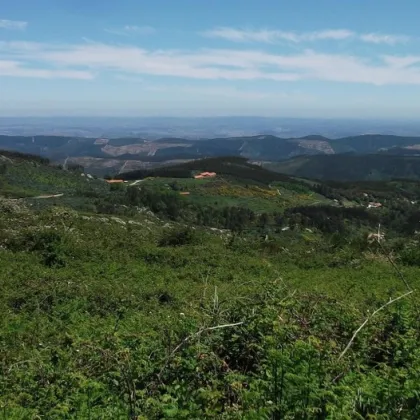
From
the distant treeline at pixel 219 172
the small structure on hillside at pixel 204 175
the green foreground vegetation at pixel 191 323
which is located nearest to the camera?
the green foreground vegetation at pixel 191 323

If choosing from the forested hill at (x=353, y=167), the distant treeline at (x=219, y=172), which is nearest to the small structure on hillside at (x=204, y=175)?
the distant treeline at (x=219, y=172)

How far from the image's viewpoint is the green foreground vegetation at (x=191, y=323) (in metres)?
4.52

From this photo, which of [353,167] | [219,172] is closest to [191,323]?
[219,172]

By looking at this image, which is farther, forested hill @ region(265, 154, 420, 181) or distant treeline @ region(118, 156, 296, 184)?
forested hill @ region(265, 154, 420, 181)

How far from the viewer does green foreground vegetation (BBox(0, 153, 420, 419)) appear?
14.8 ft

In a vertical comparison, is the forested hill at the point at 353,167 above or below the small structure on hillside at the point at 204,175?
below

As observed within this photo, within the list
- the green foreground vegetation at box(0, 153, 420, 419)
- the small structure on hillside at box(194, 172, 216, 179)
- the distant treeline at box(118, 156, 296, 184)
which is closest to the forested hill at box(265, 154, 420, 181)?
the distant treeline at box(118, 156, 296, 184)

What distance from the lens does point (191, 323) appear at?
6.93 meters

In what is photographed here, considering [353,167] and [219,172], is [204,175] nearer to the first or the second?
[219,172]

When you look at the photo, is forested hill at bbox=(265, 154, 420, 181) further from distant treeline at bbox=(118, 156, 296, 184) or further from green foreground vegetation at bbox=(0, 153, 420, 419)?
green foreground vegetation at bbox=(0, 153, 420, 419)

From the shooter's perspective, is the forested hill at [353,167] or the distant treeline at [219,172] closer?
the distant treeline at [219,172]

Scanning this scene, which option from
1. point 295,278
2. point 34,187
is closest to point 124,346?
point 295,278

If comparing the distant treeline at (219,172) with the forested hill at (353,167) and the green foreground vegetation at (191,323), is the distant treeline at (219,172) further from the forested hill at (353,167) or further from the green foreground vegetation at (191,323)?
the forested hill at (353,167)

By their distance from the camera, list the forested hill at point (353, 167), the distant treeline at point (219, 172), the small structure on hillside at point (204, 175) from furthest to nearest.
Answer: the forested hill at point (353, 167) < the distant treeline at point (219, 172) < the small structure on hillside at point (204, 175)
